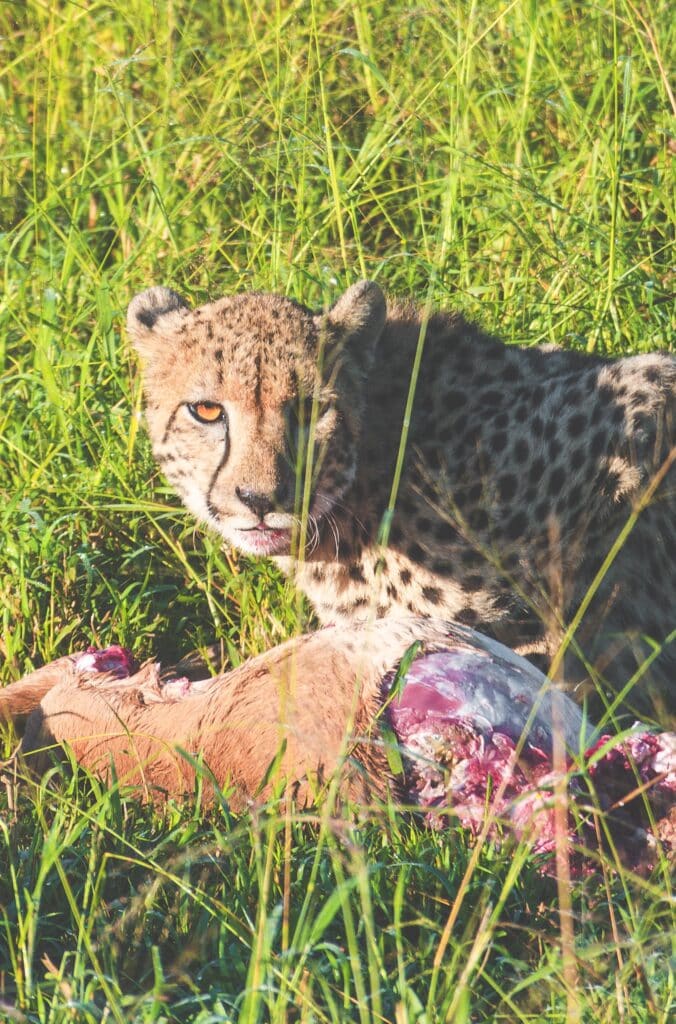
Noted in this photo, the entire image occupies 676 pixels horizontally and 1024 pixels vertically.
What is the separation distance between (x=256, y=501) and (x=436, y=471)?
0.55 metres

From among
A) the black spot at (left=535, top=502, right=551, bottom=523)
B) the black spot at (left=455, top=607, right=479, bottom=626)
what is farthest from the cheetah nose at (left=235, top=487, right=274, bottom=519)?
the black spot at (left=535, top=502, right=551, bottom=523)

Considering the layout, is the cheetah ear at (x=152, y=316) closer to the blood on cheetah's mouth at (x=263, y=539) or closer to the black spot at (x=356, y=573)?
the blood on cheetah's mouth at (x=263, y=539)

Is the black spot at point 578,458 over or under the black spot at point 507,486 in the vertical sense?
over

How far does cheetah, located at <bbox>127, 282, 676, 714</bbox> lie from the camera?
3.40m

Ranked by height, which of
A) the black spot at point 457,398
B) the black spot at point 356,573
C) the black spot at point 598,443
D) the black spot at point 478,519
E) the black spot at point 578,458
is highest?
the black spot at point 457,398

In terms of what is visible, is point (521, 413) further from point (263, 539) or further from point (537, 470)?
point (263, 539)

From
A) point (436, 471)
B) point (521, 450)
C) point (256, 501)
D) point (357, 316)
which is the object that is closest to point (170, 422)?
point (256, 501)

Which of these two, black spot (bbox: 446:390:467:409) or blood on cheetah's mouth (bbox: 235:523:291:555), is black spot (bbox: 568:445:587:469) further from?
blood on cheetah's mouth (bbox: 235:523:291:555)

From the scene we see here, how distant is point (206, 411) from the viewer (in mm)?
3518

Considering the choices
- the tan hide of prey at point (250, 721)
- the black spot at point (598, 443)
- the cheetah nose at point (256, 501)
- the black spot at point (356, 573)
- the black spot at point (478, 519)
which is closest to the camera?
the tan hide of prey at point (250, 721)

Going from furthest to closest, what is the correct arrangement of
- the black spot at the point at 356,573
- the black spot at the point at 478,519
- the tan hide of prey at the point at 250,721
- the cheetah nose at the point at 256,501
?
1. the black spot at the point at 356,573
2. the black spot at the point at 478,519
3. the cheetah nose at the point at 256,501
4. the tan hide of prey at the point at 250,721

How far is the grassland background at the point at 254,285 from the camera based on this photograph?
2266 millimetres

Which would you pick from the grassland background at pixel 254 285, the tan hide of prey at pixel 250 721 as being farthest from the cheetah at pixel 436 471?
the tan hide of prey at pixel 250 721

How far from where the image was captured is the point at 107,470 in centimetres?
400
